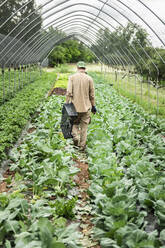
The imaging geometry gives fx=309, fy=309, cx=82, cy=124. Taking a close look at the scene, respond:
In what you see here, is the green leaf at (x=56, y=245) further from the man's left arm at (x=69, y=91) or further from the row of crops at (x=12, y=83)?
the row of crops at (x=12, y=83)

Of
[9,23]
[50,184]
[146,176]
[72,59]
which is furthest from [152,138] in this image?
[72,59]

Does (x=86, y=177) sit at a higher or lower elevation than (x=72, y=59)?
lower

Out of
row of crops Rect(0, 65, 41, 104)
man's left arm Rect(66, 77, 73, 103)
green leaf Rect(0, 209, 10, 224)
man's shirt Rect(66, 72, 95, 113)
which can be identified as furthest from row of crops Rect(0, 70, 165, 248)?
row of crops Rect(0, 65, 41, 104)

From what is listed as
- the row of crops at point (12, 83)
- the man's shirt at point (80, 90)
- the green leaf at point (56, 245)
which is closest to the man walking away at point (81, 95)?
the man's shirt at point (80, 90)

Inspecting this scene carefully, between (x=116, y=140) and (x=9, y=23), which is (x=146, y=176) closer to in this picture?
(x=116, y=140)

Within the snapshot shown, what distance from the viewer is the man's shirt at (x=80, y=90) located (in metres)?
6.65

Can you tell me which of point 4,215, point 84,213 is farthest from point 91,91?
point 4,215

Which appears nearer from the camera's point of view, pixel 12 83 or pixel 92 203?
pixel 92 203

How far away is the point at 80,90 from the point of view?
6.69m

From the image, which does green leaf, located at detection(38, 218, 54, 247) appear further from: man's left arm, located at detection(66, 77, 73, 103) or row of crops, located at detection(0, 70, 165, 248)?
man's left arm, located at detection(66, 77, 73, 103)

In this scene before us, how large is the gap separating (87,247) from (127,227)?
55 centimetres

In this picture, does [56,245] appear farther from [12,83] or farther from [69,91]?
[12,83]

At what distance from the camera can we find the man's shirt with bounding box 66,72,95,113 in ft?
21.8

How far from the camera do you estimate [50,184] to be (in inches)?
174
